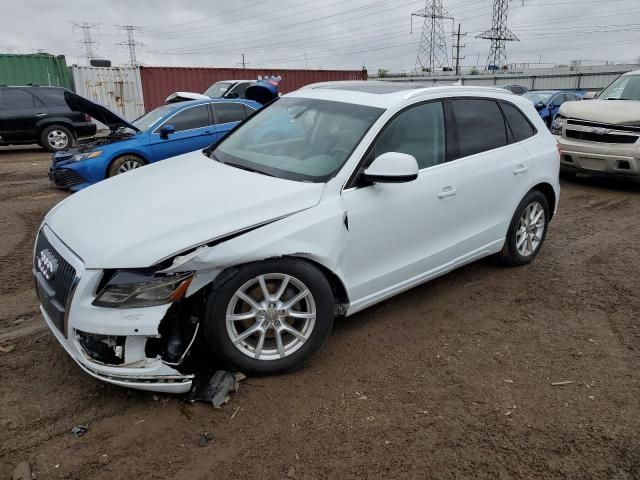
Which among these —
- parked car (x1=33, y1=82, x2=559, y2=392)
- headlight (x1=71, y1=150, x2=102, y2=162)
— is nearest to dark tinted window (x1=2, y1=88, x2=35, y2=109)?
headlight (x1=71, y1=150, x2=102, y2=162)

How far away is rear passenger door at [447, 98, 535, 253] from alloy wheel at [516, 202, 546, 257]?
11.9 inches

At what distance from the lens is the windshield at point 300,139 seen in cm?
342

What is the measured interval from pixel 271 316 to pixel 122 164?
6.01 meters

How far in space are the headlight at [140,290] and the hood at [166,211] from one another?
0.08 m

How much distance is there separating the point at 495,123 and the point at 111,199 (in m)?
3.14

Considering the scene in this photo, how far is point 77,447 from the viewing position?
101 inches

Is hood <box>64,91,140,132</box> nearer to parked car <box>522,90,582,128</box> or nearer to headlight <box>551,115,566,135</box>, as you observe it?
headlight <box>551,115,566,135</box>

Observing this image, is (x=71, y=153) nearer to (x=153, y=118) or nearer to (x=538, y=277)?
(x=153, y=118)

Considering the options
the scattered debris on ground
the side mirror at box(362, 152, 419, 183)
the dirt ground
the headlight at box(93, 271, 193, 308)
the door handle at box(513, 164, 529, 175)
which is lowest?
the dirt ground

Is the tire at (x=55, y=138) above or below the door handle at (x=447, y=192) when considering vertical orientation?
above

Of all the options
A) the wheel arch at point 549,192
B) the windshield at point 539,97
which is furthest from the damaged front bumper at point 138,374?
the windshield at point 539,97

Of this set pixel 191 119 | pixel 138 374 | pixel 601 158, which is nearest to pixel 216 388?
pixel 138 374

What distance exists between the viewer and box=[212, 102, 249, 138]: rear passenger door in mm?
9023

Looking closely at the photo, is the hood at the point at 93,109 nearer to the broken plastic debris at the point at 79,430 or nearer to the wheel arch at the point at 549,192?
A: the broken plastic debris at the point at 79,430
